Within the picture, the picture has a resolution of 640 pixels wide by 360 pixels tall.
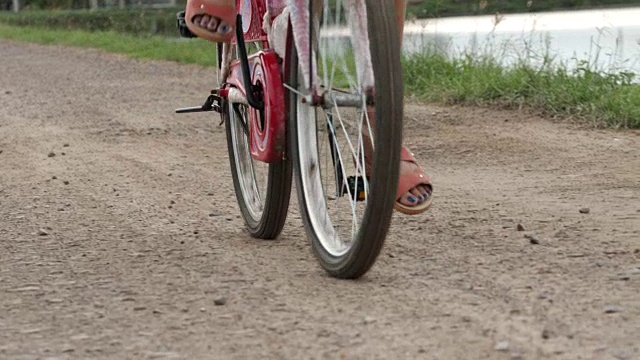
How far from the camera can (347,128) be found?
3156 millimetres

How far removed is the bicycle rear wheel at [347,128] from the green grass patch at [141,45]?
885 cm

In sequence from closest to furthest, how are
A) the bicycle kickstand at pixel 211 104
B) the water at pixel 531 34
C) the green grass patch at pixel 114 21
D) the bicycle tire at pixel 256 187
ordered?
the bicycle tire at pixel 256 187 < the bicycle kickstand at pixel 211 104 < the water at pixel 531 34 < the green grass patch at pixel 114 21

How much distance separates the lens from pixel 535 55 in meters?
7.90

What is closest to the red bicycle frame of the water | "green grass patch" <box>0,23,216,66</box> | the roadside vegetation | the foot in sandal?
the foot in sandal

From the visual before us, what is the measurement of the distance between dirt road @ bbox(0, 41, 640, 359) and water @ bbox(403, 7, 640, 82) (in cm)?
217

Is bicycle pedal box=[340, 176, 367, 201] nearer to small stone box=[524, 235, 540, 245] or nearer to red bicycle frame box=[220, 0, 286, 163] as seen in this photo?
red bicycle frame box=[220, 0, 286, 163]

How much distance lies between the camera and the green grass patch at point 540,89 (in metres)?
6.62

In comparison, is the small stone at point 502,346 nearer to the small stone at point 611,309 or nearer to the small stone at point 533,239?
the small stone at point 611,309

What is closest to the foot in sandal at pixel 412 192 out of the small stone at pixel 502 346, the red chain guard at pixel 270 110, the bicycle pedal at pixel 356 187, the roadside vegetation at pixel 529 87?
the bicycle pedal at pixel 356 187

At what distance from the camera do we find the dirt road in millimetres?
2609

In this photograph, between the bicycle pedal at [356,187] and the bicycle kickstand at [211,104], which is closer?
the bicycle pedal at [356,187]

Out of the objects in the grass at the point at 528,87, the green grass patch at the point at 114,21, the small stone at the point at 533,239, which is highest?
the small stone at the point at 533,239

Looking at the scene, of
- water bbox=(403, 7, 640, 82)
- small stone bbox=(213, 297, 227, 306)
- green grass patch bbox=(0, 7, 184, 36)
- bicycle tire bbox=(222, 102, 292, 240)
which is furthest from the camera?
green grass patch bbox=(0, 7, 184, 36)

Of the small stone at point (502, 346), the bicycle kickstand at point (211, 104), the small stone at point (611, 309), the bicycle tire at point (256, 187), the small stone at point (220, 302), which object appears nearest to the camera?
the small stone at point (502, 346)
